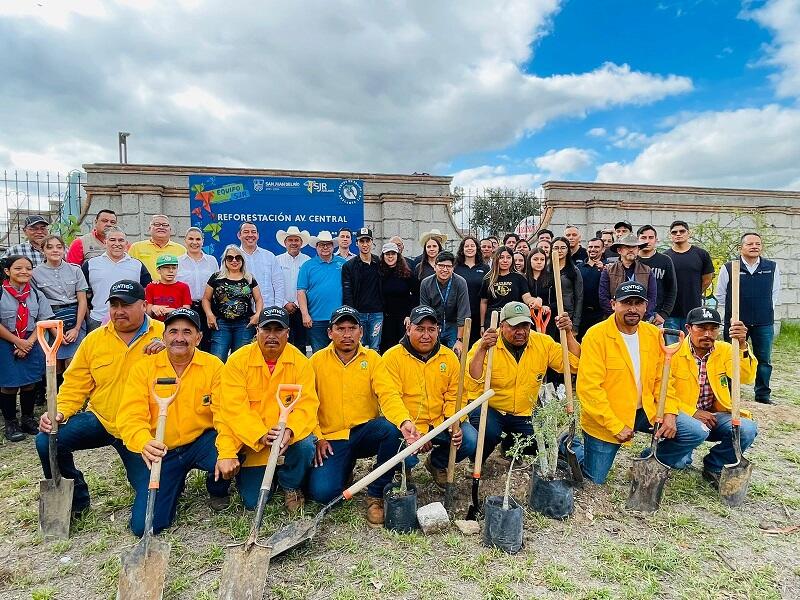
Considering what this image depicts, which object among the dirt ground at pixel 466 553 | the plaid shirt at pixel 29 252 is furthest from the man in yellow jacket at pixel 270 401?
the plaid shirt at pixel 29 252

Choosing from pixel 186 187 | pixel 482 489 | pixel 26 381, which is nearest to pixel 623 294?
pixel 482 489

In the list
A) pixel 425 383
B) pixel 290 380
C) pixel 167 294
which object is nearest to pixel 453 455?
pixel 425 383

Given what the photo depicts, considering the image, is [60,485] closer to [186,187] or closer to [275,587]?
[275,587]

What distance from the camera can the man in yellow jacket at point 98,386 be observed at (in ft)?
11.3

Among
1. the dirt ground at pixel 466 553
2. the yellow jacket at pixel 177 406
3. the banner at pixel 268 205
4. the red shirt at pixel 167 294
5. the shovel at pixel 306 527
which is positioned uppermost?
the banner at pixel 268 205

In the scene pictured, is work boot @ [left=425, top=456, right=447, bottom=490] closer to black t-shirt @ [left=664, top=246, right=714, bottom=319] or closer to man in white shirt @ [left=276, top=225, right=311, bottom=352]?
man in white shirt @ [left=276, top=225, right=311, bottom=352]

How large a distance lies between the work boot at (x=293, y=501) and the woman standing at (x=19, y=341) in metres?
3.37

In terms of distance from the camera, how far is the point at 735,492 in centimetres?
365

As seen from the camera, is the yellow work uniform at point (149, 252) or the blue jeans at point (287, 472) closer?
the blue jeans at point (287, 472)

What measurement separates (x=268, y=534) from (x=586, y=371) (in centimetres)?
265

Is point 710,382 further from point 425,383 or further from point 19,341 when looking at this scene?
point 19,341

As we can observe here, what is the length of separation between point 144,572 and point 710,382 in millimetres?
4321

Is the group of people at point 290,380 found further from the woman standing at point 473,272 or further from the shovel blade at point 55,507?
the woman standing at point 473,272

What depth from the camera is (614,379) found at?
3.84 metres
